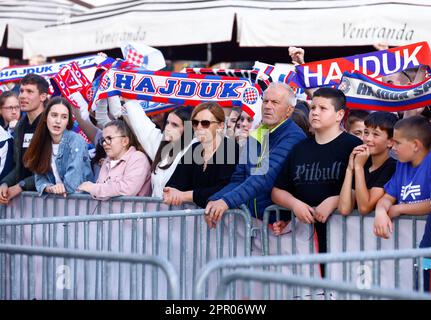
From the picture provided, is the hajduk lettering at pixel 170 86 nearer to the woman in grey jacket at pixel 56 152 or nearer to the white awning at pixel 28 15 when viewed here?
the woman in grey jacket at pixel 56 152

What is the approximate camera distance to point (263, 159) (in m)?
7.95

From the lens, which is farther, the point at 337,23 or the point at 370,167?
the point at 337,23

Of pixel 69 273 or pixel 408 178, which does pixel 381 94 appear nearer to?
pixel 408 178

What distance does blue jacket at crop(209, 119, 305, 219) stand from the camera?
7762 millimetres

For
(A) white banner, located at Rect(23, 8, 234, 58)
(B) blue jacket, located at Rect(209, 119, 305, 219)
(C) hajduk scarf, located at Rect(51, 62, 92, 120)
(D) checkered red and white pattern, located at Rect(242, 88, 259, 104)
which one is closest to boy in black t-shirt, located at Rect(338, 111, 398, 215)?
(B) blue jacket, located at Rect(209, 119, 305, 219)

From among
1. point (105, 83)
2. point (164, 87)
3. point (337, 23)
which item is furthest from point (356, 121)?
point (337, 23)

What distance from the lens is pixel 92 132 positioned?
10453 mm

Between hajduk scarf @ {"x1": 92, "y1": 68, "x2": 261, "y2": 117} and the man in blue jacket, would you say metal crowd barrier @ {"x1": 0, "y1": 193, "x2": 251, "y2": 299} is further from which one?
hajduk scarf @ {"x1": 92, "y1": 68, "x2": 261, "y2": 117}

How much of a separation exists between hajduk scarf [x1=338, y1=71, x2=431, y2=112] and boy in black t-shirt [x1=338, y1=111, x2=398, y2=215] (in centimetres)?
27

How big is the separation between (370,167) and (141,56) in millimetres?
3675
